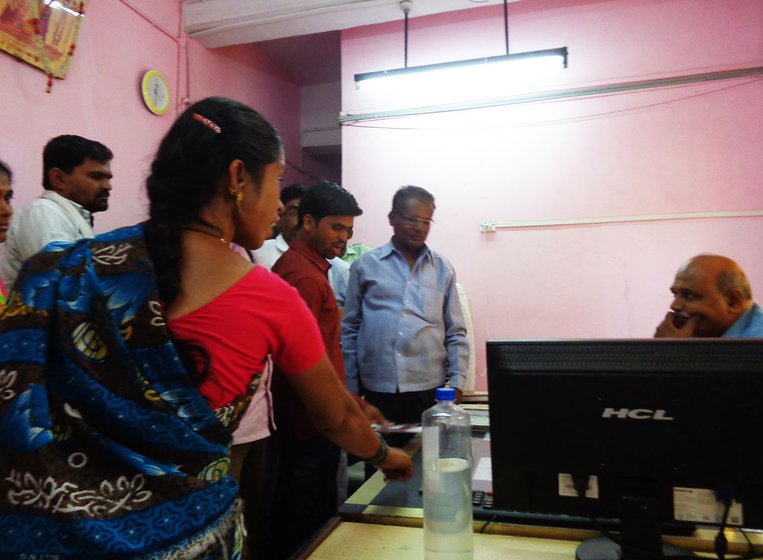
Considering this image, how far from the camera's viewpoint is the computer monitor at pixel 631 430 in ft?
2.72

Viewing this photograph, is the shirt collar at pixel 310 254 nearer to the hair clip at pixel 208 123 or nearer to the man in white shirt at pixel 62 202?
the man in white shirt at pixel 62 202

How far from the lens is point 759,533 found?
40.5 inches

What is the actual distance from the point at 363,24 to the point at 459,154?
1117 mm

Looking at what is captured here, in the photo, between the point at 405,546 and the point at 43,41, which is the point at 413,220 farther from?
the point at 43,41

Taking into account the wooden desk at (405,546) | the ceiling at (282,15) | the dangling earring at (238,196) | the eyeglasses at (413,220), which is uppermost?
the ceiling at (282,15)

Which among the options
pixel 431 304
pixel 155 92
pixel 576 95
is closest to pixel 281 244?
pixel 431 304

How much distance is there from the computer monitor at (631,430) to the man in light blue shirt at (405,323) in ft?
4.37

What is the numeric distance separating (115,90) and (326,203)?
6.18 feet

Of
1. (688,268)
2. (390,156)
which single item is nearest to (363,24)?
(390,156)

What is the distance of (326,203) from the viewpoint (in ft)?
6.27

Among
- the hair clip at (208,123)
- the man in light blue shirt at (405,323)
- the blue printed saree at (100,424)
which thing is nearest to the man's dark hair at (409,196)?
the man in light blue shirt at (405,323)

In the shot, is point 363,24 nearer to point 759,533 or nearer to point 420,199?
point 420,199

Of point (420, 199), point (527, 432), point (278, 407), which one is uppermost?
point (420, 199)

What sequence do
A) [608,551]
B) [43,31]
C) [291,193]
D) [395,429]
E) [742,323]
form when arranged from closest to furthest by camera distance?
1. [608,551]
2. [742,323]
3. [395,429]
4. [43,31]
5. [291,193]
